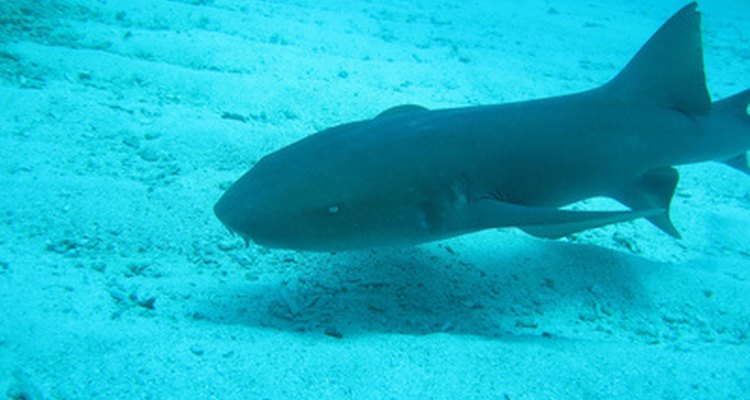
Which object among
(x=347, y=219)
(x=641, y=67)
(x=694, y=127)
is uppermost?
(x=641, y=67)

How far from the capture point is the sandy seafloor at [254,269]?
4.91ft

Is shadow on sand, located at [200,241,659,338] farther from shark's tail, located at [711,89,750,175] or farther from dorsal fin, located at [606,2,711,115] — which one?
shark's tail, located at [711,89,750,175]

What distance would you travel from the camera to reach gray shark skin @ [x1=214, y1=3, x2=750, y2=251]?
6.37 feet

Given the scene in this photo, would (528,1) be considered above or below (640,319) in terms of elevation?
above

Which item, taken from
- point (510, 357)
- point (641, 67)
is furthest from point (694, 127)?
point (510, 357)

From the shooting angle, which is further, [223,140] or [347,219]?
[223,140]

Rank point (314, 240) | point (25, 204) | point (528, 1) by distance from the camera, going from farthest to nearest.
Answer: point (528, 1) < point (25, 204) < point (314, 240)

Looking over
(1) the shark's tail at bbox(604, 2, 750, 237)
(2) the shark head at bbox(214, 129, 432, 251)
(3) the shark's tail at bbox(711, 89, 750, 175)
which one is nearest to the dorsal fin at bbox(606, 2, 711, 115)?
(1) the shark's tail at bbox(604, 2, 750, 237)

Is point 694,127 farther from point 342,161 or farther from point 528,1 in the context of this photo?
point 528,1

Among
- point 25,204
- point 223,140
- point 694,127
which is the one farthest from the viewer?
point 223,140

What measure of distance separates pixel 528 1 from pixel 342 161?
36.8 ft

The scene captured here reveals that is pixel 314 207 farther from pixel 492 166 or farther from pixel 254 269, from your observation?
pixel 492 166

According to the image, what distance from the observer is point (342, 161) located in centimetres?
206

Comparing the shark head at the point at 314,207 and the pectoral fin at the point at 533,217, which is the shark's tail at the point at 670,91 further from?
the shark head at the point at 314,207
